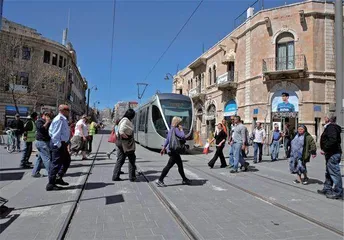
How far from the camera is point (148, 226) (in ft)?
15.7

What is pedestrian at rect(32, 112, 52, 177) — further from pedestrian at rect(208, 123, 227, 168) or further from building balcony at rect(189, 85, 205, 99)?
building balcony at rect(189, 85, 205, 99)

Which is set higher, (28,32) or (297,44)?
(28,32)

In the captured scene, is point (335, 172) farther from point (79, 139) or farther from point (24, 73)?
point (24, 73)

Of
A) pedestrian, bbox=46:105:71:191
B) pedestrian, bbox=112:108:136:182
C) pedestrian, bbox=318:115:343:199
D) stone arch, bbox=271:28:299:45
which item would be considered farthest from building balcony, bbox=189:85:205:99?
pedestrian, bbox=46:105:71:191

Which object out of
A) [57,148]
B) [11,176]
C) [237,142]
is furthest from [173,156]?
[11,176]

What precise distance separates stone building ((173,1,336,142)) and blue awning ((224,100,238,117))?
2.71 ft

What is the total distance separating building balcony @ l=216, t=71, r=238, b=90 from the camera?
31.1m

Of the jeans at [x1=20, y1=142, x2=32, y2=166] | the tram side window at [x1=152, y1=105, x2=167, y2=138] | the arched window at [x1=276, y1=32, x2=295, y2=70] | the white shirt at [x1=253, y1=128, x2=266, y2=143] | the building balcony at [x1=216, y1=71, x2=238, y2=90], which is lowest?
the jeans at [x1=20, y1=142, x2=32, y2=166]

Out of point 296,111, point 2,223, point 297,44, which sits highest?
point 297,44

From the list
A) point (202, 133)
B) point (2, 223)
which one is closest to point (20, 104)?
point (202, 133)

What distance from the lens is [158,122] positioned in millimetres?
17094

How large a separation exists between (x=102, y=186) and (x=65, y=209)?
2187 mm

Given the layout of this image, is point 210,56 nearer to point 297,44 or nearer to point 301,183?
point 297,44

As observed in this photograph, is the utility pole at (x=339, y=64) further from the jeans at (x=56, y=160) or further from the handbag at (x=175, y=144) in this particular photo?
the jeans at (x=56, y=160)
